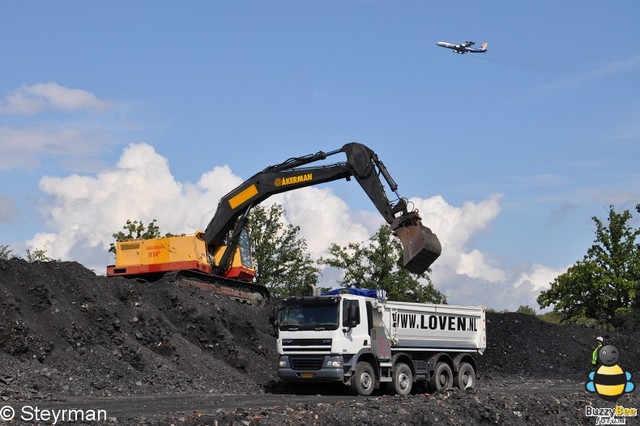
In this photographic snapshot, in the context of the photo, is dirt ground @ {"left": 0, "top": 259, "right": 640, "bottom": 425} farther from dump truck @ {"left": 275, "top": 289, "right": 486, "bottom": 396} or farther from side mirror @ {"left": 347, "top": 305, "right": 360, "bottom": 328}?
side mirror @ {"left": 347, "top": 305, "right": 360, "bottom": 328}

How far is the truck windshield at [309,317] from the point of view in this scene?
2470 centimetres

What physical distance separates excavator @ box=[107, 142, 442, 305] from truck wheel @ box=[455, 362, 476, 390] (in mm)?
7444

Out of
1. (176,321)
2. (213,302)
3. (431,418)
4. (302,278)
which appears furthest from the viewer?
(302,278)

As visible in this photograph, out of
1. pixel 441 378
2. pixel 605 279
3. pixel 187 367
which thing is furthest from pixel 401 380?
pixel 605 279

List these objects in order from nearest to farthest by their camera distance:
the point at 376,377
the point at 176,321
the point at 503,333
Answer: the point at 376,377 → the point at 176,321 → the point at 503,333

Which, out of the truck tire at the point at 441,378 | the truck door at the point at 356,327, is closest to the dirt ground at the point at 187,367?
the truck door at the point at 356,327

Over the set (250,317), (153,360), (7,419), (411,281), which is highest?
(411,281)

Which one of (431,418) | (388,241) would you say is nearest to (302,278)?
(388,241)

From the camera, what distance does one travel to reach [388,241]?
64.3m

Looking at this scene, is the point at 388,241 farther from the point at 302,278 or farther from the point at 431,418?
the point at 431,418

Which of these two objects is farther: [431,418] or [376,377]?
[376,377]

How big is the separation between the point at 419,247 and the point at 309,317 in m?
5.85

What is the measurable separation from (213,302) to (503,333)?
14797mm

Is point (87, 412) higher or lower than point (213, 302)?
lower
